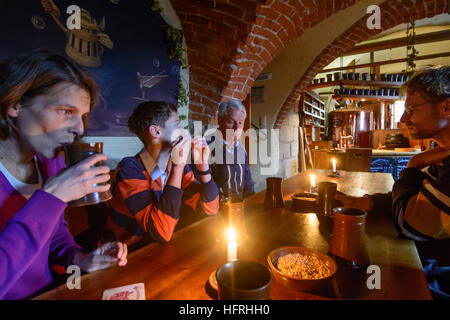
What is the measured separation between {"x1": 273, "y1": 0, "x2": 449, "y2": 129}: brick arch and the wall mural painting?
2.99m

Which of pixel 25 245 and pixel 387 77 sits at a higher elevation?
pixel 387 77

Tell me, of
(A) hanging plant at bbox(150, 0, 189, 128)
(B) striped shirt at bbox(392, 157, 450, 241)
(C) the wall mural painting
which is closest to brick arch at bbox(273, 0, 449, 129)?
(A) hanging plant at bbox(150, 0, 189, 128)

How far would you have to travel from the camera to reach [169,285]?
2.26 feet

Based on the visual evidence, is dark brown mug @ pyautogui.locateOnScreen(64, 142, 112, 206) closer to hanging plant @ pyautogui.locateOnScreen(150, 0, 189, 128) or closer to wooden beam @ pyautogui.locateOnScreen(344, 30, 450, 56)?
hanging plant @ pyautogui.locateOnScreen(150, 0, 189, 128)

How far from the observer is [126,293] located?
65 centimetres

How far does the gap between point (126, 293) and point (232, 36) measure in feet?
9.30

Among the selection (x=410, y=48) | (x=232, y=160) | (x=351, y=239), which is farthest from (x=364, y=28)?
(x=351, y=239)

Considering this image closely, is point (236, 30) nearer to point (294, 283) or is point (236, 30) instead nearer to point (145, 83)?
point (145, 83)

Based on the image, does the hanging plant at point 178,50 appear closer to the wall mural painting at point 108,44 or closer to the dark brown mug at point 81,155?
the wall mural painting at point 108,44

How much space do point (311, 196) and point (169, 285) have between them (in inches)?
47.2

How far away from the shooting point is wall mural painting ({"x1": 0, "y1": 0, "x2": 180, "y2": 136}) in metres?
1.57

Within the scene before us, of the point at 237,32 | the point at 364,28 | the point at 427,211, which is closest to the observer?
the point at 427,211

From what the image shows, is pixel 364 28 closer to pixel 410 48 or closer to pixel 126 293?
pixel 410 48
